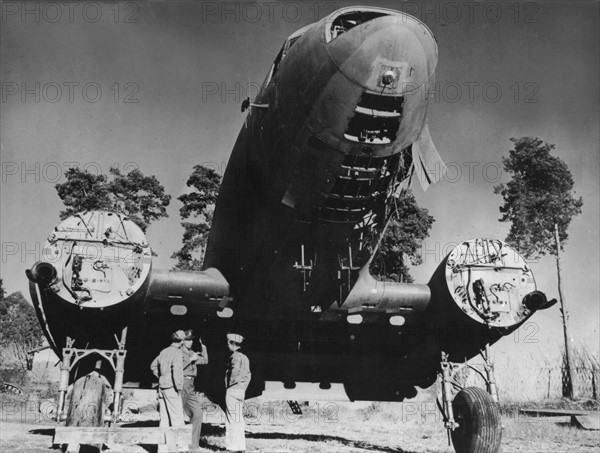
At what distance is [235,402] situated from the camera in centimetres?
750

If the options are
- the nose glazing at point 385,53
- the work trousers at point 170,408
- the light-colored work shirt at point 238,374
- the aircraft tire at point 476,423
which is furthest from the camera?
the aircraft tire at point 476,423

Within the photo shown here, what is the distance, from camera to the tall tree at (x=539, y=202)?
955 inches

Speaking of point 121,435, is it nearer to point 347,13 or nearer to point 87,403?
point 87,403

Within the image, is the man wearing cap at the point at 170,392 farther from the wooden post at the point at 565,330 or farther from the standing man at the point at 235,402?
the wooden post at the point at 565,330

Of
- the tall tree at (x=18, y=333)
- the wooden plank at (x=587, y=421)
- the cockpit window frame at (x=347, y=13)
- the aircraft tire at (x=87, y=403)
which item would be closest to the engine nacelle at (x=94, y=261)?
the aircraft tire at (x=87, y=403)

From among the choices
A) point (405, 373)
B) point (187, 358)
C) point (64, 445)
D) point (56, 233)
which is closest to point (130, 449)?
point (64, 445)

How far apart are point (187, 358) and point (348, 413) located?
12767 mm

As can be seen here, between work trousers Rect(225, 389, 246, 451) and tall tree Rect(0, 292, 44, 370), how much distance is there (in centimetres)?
2382

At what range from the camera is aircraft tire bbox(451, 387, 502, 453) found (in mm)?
8141

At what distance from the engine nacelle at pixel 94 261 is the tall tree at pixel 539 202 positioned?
1945 centimetres

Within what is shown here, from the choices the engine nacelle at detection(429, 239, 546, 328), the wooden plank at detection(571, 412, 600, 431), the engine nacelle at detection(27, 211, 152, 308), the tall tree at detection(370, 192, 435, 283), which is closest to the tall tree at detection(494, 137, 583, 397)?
the tall tree at detection(370, 192, 435, 283)

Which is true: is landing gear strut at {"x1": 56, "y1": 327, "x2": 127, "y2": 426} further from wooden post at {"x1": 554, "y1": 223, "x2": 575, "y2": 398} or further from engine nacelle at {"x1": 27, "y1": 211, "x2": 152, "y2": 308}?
wooden post at {"x1": 554, "y1": 223, "x2": 575, "y2": 398}

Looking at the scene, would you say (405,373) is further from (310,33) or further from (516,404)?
(516,404)

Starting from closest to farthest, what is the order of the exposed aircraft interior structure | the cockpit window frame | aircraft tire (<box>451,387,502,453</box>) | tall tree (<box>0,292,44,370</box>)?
the cockpit window frame → the exposed aircraft interior structure → aircraft tire (<box>451,387,502,453</box>) → tall tree (<box>0,292,44,370</box>)
